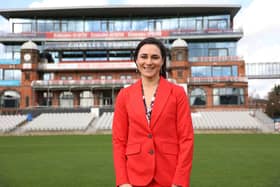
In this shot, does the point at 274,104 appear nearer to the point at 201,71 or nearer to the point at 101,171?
the point at 201,71

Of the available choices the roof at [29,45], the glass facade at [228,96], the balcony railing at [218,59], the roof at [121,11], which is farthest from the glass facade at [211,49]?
the roof at [29,45]

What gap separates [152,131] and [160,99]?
1.08ft

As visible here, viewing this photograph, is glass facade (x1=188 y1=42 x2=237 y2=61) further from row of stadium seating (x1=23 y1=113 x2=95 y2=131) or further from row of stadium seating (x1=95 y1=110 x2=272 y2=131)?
row of stadium seating (x1=23 y1=113 x2=95 y2=131)

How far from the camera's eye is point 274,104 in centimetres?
5750

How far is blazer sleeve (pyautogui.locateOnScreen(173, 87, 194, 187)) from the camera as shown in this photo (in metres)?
3.19

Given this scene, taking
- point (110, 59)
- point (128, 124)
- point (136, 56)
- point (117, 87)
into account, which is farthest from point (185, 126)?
point (110, 59)

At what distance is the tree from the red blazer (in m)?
57.7

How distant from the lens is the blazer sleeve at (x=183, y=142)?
3.19 meters

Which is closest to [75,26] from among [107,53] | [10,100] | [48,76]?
[107,53]

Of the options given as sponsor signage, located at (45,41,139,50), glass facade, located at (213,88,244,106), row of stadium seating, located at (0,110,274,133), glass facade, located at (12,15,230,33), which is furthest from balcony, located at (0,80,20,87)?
Result: glass facade, located at (213,88,244,106)

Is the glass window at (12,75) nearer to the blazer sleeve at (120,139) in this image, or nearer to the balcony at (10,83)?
the balcony at (10,83)

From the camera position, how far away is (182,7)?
5709cm

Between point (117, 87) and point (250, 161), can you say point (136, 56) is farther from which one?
point (117, 87)

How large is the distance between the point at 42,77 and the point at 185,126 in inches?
2175
